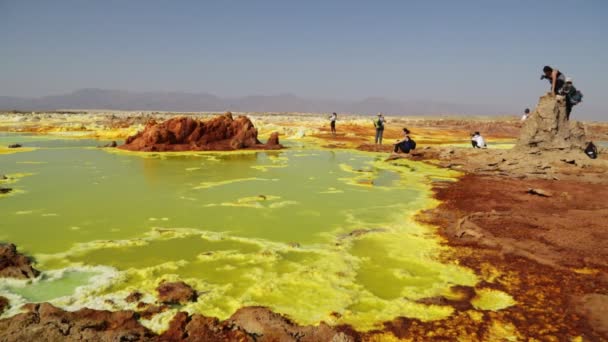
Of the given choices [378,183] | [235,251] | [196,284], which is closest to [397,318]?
[196,284]

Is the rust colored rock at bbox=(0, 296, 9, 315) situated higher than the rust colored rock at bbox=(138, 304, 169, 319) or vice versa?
the rust colored rock at bbox=(138, 304, 169, 319)

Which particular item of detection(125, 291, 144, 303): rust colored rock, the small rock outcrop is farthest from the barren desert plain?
the small rock outcrop

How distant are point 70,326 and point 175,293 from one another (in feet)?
3.84

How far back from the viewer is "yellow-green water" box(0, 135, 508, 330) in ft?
16.1

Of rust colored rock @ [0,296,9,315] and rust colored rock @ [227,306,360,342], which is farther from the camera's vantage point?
rust colored rock @ [0,296,9,315]

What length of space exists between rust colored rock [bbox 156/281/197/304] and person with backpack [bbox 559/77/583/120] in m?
16.3

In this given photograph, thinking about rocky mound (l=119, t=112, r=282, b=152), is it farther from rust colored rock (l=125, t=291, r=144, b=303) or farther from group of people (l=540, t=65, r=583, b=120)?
rust colored rock (l=125, t=291, r=144, b=303)

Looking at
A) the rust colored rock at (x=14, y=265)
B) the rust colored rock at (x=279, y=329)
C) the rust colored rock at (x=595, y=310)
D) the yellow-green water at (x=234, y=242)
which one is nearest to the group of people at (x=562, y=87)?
the yellow-green water at (x=234, y=242)

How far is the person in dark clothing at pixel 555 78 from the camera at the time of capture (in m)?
16.0

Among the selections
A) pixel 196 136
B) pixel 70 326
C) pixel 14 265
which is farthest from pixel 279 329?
pixel 196 136

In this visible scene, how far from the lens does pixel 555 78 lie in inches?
632

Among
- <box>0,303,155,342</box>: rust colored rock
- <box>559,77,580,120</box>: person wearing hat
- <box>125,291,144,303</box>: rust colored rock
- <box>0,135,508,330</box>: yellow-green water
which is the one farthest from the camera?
<box>559,77,580,120</box>: person wearing hat

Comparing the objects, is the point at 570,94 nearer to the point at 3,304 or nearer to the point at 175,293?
the point at 175,293

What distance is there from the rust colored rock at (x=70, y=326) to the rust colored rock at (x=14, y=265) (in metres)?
1.10
